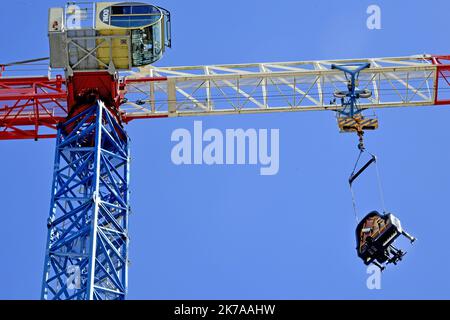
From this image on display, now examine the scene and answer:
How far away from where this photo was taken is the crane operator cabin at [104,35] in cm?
4584

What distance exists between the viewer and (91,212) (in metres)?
44.3

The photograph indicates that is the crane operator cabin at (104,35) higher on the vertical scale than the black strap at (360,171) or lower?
higher

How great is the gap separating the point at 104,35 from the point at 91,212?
643 centimetres

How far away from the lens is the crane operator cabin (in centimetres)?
4584

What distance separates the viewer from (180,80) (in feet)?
162

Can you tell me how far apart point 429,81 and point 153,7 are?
11441 millimetres

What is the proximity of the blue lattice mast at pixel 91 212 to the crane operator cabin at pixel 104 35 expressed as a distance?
172 centimetres

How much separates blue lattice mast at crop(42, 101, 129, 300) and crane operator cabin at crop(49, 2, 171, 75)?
172cm
